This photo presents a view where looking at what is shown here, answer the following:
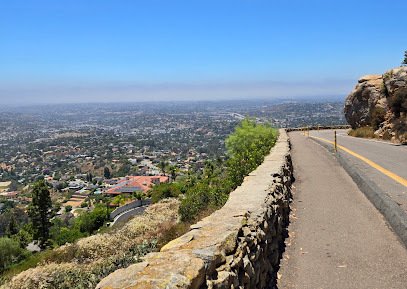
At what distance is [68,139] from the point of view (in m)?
188

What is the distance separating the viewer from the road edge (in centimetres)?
603

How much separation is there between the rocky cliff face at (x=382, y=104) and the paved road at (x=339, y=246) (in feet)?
44.6

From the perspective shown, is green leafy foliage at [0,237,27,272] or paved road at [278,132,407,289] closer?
paved road at [278,132,407,289]

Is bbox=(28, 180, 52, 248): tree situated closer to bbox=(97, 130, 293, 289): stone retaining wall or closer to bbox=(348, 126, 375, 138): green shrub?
bbox=(348, 126, 375, 138): green shrub

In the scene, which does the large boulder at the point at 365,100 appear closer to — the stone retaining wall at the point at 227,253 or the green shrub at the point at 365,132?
the green shrub at the point at 365,132

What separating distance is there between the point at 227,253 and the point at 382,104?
25.9 metres

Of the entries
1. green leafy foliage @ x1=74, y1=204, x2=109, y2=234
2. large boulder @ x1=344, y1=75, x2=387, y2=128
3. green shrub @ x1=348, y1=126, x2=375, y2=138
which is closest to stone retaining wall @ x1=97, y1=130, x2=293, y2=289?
green shrub @ x1=348, y1=126, x2=375, y2=138

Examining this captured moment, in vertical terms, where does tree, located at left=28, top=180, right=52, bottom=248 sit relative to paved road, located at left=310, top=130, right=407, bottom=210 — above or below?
below

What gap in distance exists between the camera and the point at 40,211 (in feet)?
128

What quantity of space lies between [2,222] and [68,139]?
435ft

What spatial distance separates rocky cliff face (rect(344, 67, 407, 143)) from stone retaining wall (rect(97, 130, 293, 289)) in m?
16.8

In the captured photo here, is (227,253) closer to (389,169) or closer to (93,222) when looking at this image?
(389,169)

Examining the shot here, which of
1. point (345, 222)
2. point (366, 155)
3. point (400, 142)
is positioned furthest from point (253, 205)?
point (400, 142)

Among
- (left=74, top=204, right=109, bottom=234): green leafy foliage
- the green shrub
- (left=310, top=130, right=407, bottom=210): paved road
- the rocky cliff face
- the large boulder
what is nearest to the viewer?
(left=310, top=130, right=407, bottom=210): paved road
